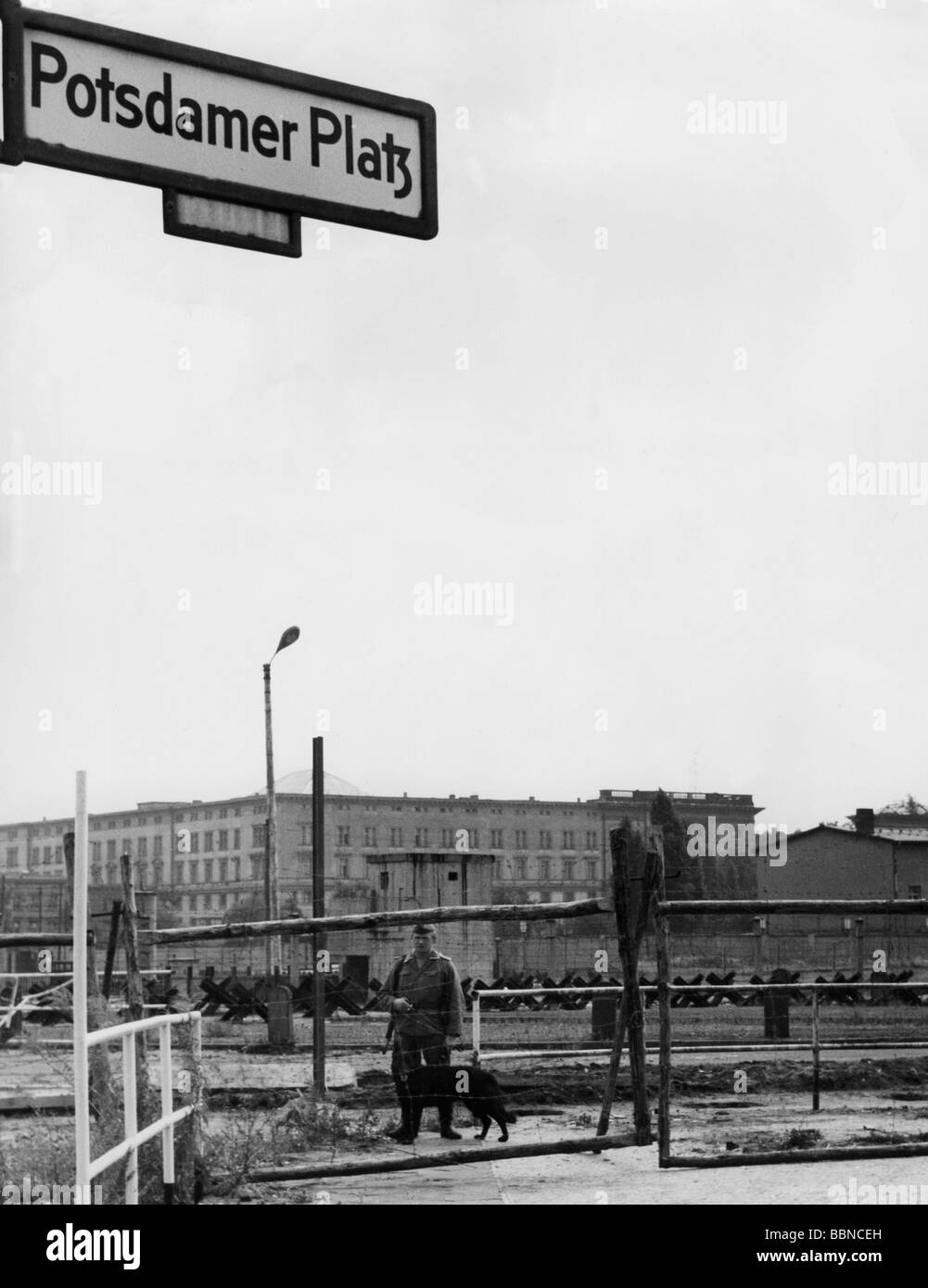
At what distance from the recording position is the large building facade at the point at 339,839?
94250 mm

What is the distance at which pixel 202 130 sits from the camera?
3.70 meters

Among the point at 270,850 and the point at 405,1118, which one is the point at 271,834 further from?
the point at 405,1118

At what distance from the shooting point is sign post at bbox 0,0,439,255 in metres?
3.57

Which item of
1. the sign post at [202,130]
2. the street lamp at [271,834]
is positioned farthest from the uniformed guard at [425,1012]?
the street lamp at [271,834]

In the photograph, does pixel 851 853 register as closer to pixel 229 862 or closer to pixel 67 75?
pixel 229 862

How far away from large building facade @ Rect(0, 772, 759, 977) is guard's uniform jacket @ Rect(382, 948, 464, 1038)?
7392cm

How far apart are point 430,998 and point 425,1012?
133mm

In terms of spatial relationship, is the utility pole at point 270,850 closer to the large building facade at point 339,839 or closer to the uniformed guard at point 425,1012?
the uniformed guard at point 425,1012

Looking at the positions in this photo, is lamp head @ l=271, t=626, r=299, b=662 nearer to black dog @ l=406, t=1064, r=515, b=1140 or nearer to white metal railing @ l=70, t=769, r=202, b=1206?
black dog @ l=406, t=1064, r=515, b=1140
